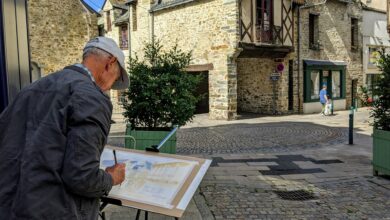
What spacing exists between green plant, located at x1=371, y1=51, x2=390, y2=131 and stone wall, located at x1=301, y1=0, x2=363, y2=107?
1351cm

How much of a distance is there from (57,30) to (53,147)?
20465 millimetres

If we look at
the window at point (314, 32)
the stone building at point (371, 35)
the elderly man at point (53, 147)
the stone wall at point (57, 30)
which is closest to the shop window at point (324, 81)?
the window at point (314, 32)

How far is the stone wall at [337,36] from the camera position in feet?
64.3

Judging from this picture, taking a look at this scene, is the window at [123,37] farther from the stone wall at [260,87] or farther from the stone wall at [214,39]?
the stone wall at [260,87]

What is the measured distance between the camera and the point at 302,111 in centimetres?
1941

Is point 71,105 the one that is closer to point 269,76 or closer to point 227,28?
Result: point 227,28

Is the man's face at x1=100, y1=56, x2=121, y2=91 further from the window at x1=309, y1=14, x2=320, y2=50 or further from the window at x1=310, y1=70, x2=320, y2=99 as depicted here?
the window at x1=309, y1=14, x2=320, y2=50

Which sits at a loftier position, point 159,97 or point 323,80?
point 323,80

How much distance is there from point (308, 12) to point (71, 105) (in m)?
19.7

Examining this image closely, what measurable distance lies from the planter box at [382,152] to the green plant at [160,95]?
314 cm

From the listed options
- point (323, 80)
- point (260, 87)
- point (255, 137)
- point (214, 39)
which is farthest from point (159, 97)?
point (323, 80)

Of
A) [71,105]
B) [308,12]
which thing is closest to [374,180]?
[71,105]

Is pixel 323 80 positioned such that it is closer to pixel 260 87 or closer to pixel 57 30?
pixel 260 87

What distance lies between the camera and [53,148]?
1.68 m
